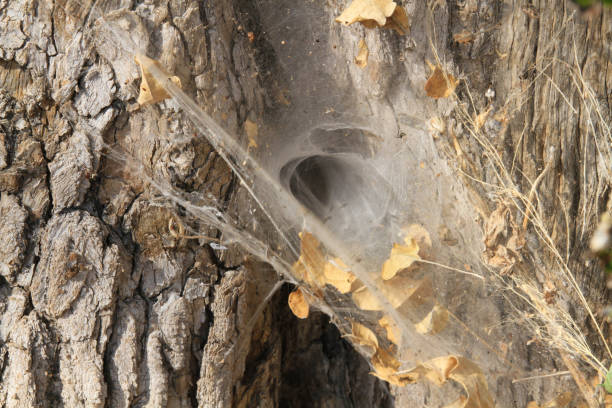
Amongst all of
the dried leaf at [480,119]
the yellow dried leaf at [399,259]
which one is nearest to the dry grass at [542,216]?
the dried leaf at [480,119]

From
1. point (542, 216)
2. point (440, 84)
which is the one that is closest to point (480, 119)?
point (440, 84)

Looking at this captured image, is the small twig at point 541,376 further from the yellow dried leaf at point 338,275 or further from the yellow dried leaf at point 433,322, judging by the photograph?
the yellow dried leaf at point 338,275

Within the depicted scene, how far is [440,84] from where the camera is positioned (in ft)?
5.91

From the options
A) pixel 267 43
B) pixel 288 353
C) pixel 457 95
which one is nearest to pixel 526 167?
pixel 457 95

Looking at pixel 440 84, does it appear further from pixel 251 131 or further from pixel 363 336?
pixel 363 336

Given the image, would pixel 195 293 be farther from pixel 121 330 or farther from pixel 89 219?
pixel 89 219

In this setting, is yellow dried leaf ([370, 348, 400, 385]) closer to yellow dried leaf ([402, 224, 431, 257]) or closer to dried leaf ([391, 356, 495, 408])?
dried leaf ([391, 356, 495, 408])

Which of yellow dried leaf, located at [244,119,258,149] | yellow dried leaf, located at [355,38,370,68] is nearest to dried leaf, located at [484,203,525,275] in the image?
yellow dried leaf, located at [355,38,370,68]

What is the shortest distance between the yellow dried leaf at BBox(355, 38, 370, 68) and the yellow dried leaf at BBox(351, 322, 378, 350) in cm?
101

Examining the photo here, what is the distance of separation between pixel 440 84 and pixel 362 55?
32 centimetres

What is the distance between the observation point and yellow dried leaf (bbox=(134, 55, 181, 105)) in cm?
164

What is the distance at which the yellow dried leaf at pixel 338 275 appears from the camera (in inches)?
71.7

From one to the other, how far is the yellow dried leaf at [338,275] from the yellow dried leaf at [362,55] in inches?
30.3

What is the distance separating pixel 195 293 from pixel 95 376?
420mm
